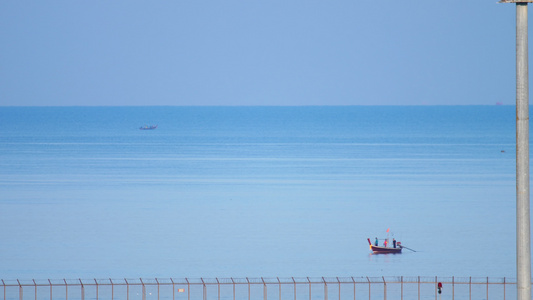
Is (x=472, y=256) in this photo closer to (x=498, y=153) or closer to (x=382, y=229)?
(x=382, y=229)

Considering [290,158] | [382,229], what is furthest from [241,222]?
[290,158]

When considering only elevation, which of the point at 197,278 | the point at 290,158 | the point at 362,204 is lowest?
the point at 197,278

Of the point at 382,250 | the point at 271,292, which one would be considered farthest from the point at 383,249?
the point at 271,292

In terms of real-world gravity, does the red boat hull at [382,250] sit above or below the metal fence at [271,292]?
above

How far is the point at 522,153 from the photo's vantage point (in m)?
11.1

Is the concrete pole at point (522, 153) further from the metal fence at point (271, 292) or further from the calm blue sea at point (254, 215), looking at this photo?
the calm blue sea at point (254, 215)

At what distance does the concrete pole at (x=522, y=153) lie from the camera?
10953 mm

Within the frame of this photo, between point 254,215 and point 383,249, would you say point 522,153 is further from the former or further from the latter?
point 254,215

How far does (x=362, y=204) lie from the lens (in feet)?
219

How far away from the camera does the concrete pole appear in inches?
431

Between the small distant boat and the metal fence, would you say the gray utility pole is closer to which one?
the metal fence

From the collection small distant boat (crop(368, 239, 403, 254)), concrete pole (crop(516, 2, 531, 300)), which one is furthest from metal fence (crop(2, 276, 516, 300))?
concrete pole (crop(516, 2, 531, 300))

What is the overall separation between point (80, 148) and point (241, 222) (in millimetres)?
84328

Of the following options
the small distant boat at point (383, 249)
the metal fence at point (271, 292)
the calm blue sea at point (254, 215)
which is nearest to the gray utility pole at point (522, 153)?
the metal fence at point (271, 292)
